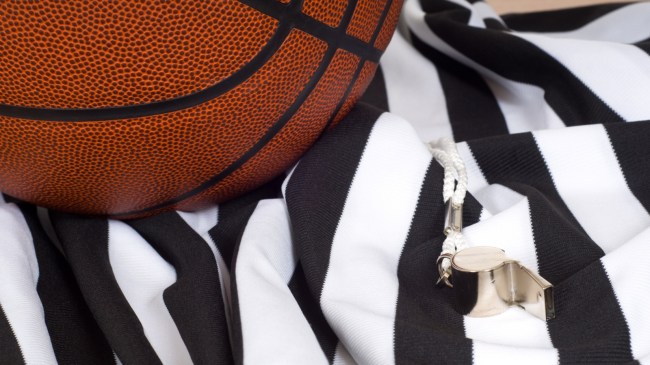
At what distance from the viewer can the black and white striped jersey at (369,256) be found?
0.57m

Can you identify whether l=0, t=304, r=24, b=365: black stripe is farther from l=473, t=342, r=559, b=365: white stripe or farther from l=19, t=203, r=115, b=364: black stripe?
l=473, t=342, r=559, b=365: white stripe

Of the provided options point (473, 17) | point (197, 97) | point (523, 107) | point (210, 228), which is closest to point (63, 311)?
point (210, 228)

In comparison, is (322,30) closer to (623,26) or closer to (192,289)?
(192,289)

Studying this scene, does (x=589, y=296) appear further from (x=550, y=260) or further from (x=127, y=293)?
(x=127, y=293)

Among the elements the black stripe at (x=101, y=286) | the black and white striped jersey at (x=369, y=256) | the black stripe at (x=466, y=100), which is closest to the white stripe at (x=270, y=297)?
the black and white striped jersey at (x=369, y=256)

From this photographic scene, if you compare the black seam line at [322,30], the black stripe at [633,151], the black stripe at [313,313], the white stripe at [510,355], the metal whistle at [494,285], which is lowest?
the white stripe at [510,355]

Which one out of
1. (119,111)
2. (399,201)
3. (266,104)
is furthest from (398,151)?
(119,111)

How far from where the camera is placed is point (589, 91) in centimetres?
86

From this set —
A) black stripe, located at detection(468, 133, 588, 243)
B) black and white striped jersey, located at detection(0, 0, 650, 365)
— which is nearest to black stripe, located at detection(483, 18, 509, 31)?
black and white striped jersey, located at detection(0, 0, 650, 365)

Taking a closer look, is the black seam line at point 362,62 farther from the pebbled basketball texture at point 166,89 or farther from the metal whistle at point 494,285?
the metal whistle at point 494,285

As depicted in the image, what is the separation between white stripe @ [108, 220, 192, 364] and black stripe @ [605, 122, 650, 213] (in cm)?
46

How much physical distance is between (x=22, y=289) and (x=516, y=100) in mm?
638

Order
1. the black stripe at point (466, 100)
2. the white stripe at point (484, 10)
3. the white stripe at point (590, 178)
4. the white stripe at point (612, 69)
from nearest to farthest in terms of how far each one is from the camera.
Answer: the white stripe at point (590, 178) < the white stripe at point (612, 69) < the black stripe at point (466, 100) < the white stripe at point (484, 10)

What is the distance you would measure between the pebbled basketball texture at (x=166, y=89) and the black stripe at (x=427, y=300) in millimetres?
123
